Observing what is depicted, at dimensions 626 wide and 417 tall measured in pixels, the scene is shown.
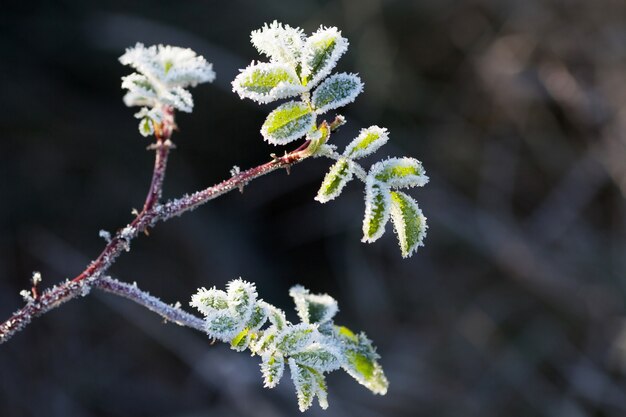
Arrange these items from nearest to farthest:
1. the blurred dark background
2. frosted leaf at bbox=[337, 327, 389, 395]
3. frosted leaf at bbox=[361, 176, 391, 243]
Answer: frosted leaf at bbox=[361, 176, 391, 243] < frosted leaf at bbox=[337, 327, 389, 395] < the blurred dark background

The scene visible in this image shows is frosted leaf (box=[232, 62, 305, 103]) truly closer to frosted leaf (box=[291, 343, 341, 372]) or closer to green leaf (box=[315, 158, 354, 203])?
green leaf (box=[315, 158, 354, 203])

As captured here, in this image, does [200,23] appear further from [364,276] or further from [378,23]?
[364,276]

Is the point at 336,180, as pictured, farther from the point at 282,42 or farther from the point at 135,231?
the point at 135,231

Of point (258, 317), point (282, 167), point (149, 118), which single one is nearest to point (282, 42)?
point (282, 167)

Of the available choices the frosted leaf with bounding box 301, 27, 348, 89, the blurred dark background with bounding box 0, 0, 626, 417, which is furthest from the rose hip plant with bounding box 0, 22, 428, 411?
the blurred dark background with bounding box 0, 0, 626, 417

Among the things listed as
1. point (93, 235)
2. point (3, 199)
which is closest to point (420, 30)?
point (93, 235)

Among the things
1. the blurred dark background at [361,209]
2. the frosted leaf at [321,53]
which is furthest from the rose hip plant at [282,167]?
the blurred dark background at [361,209]

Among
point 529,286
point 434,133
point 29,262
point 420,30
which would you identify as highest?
point 420,30
